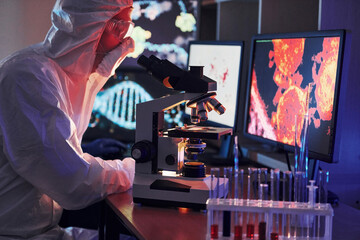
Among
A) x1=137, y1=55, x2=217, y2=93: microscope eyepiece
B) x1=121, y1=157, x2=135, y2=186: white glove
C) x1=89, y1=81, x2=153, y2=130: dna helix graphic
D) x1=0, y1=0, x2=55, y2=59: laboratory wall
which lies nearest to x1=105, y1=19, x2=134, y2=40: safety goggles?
x1=137, y1=55, x2=217, y2=93: microscope eyepiece

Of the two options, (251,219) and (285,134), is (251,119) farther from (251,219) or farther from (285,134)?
(251,219)

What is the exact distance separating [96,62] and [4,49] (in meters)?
0.83

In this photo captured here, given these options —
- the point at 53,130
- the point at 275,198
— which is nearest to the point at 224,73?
the point at 53,130

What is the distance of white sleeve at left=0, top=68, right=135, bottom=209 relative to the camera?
64.1 inches

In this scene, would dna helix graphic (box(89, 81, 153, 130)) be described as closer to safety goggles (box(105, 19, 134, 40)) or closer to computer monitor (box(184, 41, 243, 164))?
computer monitor (box(184, 41, 243, 164))

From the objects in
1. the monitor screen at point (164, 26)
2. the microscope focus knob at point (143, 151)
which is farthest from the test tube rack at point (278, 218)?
the monitor screen at point (164, 26)

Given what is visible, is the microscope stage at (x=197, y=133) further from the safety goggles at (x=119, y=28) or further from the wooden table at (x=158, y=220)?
the safety goggles at (x=119, y=28)

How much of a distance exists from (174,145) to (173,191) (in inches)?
7.0

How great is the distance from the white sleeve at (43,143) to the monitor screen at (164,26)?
1971 millimetres

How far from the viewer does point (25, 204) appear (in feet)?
5.69

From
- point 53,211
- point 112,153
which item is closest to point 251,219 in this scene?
point 53,211

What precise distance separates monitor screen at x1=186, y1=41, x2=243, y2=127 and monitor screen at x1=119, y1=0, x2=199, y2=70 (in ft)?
3.05

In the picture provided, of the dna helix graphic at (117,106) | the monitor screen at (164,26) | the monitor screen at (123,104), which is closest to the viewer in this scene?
the monitor screen at (123,104)

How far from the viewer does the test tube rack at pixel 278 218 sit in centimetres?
120
